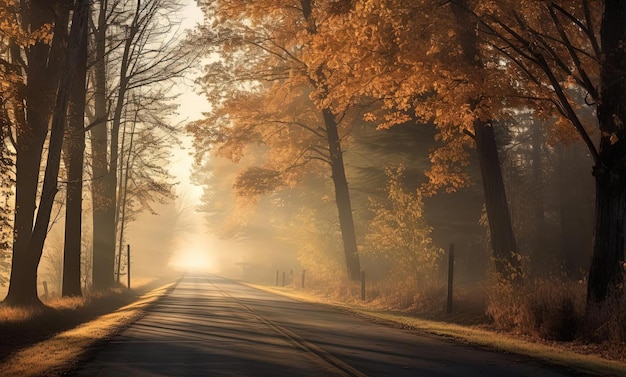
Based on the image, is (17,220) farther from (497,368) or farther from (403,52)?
(497,368)

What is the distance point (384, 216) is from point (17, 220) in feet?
43.3

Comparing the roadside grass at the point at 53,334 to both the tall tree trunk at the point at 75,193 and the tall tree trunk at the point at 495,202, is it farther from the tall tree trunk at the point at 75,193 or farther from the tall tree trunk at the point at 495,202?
the tall tree trunk at the point at 495,202

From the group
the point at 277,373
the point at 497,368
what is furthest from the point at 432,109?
the point at 277,373

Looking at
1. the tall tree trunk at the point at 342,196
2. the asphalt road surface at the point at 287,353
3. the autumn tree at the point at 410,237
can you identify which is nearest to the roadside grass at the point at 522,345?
the asphalt road surface at the point at 287,353

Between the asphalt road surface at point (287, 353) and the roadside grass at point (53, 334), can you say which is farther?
the roadside grass at point (53, 334)

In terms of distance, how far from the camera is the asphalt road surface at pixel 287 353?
916 centimetres

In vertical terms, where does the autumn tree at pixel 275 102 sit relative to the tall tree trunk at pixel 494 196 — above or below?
above

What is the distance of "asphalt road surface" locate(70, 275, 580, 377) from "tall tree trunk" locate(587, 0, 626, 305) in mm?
4001

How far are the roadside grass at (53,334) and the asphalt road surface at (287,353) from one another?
0.46 meters

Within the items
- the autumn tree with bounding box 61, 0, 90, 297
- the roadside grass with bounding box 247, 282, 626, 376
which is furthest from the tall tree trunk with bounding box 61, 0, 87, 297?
the roadside grass with bounding box 247, 282, 626, 376

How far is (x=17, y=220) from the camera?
18.9 meters

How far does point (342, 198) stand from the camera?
31.8 metres

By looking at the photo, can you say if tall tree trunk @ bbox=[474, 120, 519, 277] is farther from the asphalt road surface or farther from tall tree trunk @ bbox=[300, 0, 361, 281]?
tall tree trunk @ bbox=[300, 0, 361, 281]

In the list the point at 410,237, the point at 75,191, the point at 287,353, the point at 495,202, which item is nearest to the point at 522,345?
the point at 287,353
